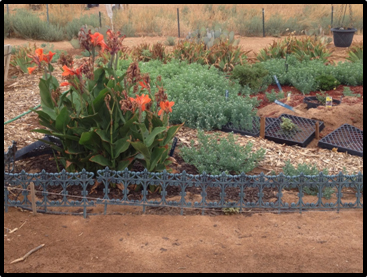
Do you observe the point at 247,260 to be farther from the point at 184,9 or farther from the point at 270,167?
the point at 184,9

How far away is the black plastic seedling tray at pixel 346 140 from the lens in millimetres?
5004

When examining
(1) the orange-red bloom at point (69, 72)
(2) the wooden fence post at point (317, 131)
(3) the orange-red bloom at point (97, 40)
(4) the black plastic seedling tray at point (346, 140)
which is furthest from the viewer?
(2) the wooden fence post at point (317, 131)

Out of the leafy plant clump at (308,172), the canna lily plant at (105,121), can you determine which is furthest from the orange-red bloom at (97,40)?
A: the leafy plant clump at (308,172)

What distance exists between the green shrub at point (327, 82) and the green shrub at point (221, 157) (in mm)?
A: 3454

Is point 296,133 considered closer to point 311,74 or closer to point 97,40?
point 97,40

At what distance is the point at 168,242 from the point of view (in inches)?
125

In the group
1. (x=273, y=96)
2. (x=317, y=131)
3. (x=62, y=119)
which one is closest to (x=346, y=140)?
(x=317, y=131)

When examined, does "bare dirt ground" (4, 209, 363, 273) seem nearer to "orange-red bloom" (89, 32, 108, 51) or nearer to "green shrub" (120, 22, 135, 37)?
"orange-red bloom" (89, 32, 108, 51)

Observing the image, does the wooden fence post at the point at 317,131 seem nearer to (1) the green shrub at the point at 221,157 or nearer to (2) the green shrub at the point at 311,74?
(1) the green shrub at the point at 221,157

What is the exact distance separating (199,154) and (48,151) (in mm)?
1562

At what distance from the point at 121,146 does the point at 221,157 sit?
3.45ft

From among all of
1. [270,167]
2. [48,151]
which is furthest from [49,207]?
[270,167]

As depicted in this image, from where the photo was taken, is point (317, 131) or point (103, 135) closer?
point (103, 135)

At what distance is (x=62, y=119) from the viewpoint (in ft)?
12.0
